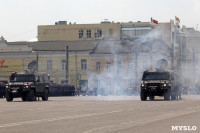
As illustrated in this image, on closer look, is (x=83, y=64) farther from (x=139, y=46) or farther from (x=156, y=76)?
(x=156, y=76)

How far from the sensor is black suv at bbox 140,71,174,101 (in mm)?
45719

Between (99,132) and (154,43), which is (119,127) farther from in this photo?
(154,43)

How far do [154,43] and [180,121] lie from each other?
58.5m

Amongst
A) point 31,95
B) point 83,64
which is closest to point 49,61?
point 83,64

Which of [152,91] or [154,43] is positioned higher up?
[154,43]

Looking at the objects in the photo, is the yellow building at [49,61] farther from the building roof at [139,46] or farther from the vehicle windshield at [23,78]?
the vehicle windshield at [23,78]

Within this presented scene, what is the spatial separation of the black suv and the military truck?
24.9ft

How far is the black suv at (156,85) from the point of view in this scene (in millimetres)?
45719

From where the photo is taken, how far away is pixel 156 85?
46.0 meters

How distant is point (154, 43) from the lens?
78.0m

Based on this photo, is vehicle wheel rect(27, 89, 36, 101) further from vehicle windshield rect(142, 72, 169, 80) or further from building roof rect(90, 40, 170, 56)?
building roof rect(90, 40, 170, 56)

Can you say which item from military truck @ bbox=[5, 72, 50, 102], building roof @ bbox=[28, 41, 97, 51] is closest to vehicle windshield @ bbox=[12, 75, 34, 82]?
military truck @ bbox=[5, 72, 50, 102]

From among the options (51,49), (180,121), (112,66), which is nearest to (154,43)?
(112,66)

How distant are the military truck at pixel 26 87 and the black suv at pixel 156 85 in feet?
24.9
